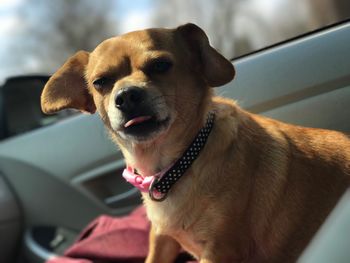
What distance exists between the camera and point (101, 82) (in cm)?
206

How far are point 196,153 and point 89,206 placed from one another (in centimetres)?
168

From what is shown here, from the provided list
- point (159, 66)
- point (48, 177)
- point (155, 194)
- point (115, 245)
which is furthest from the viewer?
point (48, 177)

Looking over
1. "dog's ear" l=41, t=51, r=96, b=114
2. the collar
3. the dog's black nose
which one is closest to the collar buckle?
the collar

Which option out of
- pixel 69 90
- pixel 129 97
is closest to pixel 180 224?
pixel 129 97

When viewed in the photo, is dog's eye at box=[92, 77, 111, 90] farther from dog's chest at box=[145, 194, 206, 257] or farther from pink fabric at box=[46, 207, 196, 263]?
pink fabric at box=[46, 207, 196, 263]

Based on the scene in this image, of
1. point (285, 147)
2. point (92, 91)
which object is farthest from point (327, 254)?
point (92, 91)

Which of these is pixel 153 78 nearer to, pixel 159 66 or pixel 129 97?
pixel 159 66

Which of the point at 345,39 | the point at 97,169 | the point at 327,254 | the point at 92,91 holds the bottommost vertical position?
the point at 97,169

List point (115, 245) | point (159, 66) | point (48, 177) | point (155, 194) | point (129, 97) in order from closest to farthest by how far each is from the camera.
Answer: point (129, 97) < point (159, 66) < point (155, 194) < point (115, 245) < point (48, 177)

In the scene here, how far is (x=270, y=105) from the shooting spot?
8.87 ft

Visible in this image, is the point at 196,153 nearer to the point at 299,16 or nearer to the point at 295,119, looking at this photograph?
the point at 295,119


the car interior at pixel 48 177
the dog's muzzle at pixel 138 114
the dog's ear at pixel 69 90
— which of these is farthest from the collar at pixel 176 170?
the car interior at pixel 48 177

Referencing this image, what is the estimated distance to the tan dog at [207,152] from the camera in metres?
1.97

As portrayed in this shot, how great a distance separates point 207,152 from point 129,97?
0.37 m
